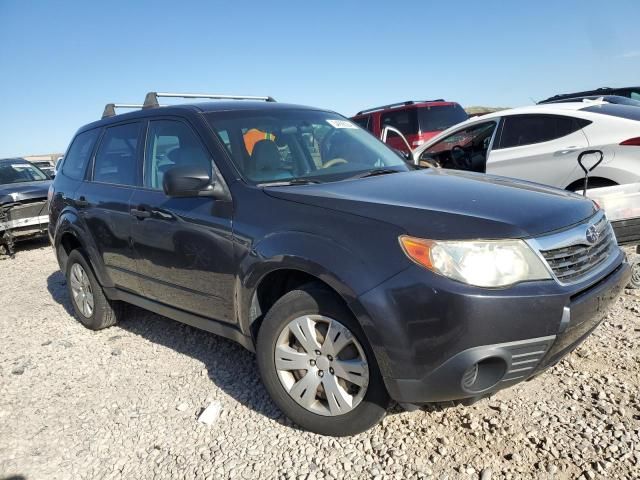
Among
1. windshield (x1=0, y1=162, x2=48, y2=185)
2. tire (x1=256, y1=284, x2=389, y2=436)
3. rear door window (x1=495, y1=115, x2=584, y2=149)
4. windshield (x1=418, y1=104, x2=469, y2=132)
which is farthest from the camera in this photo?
windshield (x1=418, y1=104, x2=469, y2=132)

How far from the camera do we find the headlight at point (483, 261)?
2068 millimetres

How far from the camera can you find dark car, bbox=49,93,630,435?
2092 millimetres

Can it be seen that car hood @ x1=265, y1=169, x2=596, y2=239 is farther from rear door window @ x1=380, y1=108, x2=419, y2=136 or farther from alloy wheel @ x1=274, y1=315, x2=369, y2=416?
rear door window @ x1=380, y1=108, x2=419, y2=136

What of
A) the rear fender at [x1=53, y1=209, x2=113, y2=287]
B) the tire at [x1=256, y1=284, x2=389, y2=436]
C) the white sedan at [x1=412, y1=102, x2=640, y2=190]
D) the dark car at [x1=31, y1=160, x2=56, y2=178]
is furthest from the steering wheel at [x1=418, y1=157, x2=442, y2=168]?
the dark car at [x1=31, y1=160, x2=56, y2=178]

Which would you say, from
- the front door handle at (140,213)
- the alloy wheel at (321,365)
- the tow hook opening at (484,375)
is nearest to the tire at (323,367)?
the alloy wheel at (321,365)

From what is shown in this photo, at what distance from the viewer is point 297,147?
11.0 ft

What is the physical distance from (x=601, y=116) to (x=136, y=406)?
5.16 metres

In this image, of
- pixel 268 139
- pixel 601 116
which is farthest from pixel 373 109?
pixel 268 139

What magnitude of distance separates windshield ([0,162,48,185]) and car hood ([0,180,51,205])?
0.76 m

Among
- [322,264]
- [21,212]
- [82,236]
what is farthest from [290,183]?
[21,212]

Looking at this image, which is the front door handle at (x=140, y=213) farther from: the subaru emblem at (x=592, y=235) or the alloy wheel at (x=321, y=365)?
the subaru emblem at (x=592, y=235)

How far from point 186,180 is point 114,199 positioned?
1.26 m

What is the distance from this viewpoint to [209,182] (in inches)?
114

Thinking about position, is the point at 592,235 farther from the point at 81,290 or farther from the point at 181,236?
the point at 81,290
